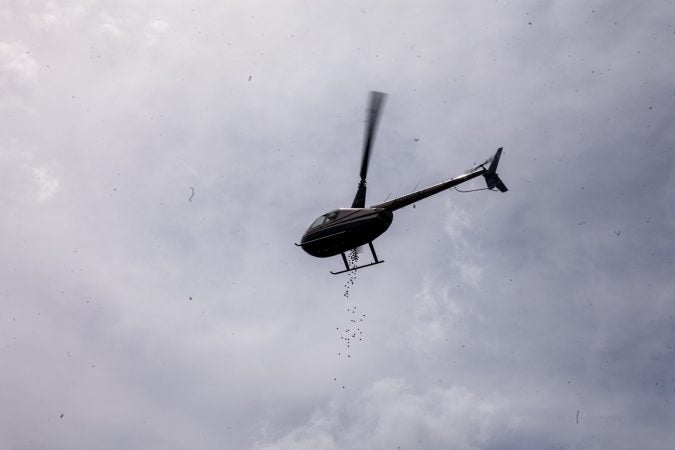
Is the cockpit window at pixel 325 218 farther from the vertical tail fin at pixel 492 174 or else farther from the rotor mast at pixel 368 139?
the vertical tail fin at pixel 492 174

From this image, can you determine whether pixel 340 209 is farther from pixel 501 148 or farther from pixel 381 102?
pixel 501 148

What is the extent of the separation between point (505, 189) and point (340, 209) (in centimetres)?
1269

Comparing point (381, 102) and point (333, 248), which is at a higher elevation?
point (381, 102)

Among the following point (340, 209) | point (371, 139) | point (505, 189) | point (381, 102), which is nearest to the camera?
point (381, 102)

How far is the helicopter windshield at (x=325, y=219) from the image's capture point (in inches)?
1667

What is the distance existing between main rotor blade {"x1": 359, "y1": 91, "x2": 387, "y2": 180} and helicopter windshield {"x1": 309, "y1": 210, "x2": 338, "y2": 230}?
3159mm

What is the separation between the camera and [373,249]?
137 ft

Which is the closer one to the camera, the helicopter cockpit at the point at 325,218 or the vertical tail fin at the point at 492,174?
the helicopter cockpit at the point at 325,218

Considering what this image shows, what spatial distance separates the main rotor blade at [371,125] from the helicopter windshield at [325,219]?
3159mm

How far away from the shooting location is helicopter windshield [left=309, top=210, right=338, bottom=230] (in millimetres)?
42344

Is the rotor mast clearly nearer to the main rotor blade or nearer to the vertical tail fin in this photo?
the main rotor blade

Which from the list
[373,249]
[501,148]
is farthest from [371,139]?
[501,148]

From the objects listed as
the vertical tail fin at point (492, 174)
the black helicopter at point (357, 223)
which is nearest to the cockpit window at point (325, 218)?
the black helicopter at point (357, 223)

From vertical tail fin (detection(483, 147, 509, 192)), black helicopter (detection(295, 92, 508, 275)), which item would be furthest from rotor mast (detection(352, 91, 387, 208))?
vertical tail fin (detection(483, 147, 509, 192))
